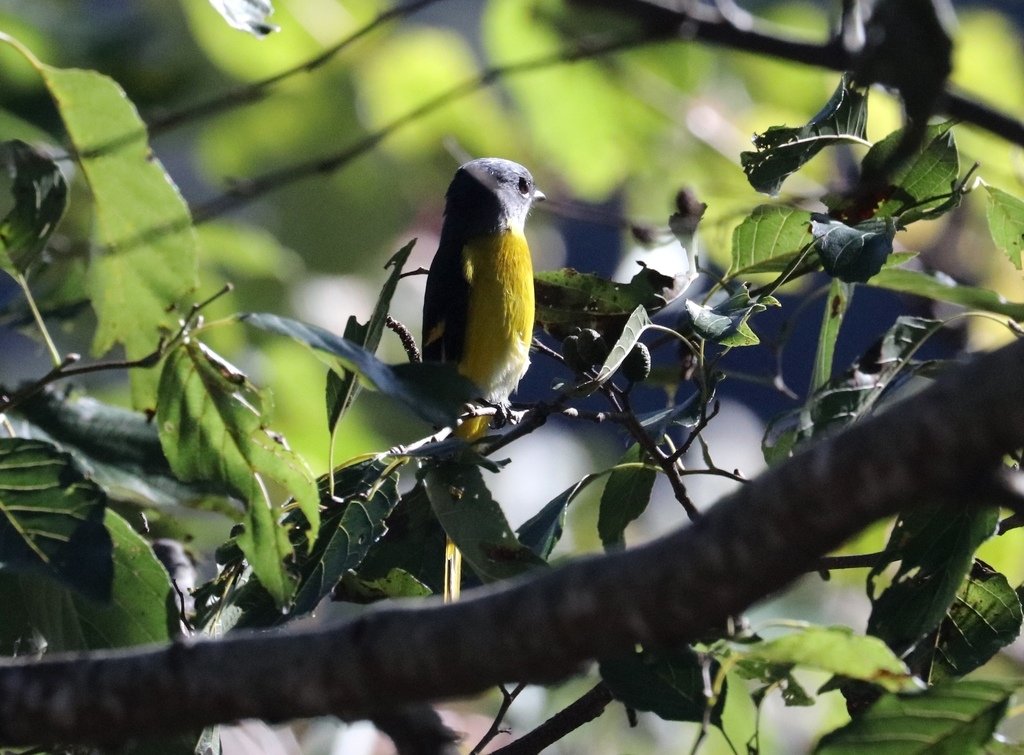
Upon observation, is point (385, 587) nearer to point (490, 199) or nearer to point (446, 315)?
point (446, 315)

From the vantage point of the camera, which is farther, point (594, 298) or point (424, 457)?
point (594, 298)

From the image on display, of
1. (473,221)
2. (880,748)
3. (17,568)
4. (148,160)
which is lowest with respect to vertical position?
(473,221)

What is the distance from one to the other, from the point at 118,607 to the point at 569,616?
3.00 ft

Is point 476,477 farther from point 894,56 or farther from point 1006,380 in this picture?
point 1006,380

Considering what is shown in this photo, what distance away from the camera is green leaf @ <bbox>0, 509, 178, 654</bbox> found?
59.9 inches

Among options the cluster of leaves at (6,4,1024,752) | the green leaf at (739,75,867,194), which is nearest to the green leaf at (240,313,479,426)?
the cluster of leaves at (6,4,1024,752)

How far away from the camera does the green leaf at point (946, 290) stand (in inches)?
72.1

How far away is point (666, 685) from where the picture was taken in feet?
4.59

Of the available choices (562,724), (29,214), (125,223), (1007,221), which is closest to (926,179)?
(1007,221)

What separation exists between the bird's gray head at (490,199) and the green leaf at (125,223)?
2.10m

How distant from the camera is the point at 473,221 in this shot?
13.1 feet

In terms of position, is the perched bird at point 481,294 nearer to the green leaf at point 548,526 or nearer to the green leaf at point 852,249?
the green leaf at point 548,526

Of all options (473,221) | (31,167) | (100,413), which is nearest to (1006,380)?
(31,167)

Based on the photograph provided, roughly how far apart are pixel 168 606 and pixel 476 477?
456 mm
